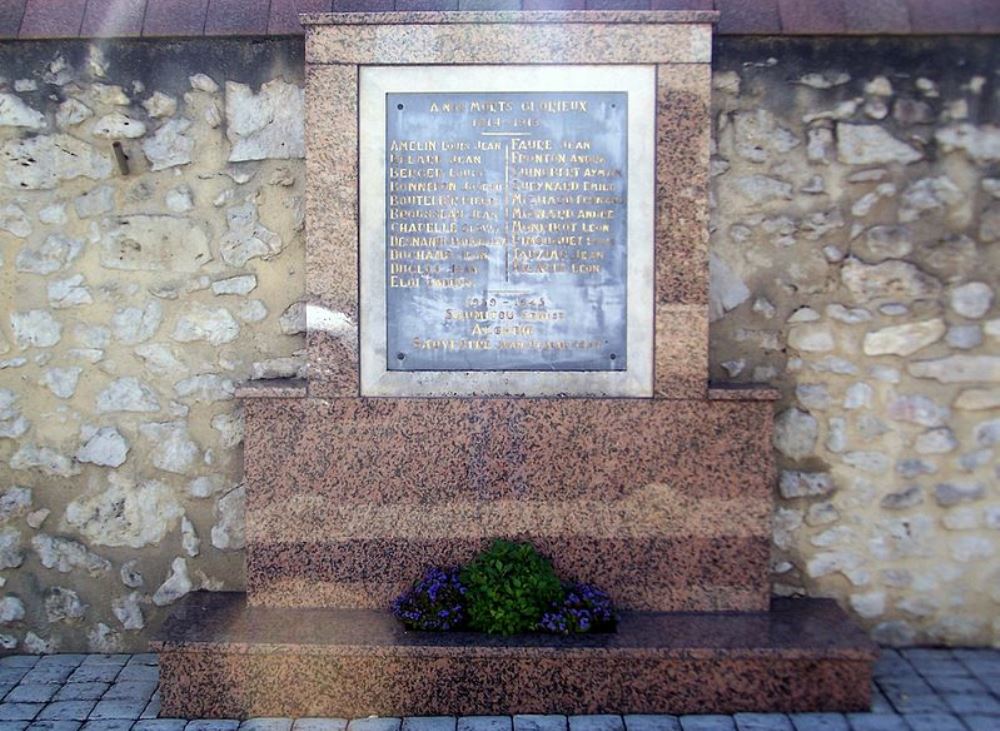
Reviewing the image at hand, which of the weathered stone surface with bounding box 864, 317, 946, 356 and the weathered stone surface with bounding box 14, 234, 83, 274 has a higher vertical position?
the weathered stone surface with bounding box 14, 234, 83, 274

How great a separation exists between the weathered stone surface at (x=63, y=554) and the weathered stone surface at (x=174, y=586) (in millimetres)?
293

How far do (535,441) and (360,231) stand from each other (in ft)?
3.85

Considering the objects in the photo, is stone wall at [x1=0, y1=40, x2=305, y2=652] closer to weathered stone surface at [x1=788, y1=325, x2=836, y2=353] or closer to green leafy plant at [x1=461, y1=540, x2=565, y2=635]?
green leafy plant at [x1=461, y1=540, x2=565, y2=635]

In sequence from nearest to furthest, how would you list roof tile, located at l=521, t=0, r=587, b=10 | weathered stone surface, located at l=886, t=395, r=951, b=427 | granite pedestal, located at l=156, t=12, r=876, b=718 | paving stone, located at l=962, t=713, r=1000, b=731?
paving stone, located at l=962, t=713, r=1000, b=731
granite pedestal, located at l=156, t=12, r=876, b=718
roof tile, located at l=521, t=0, r=587, b=10
weathered stone surface, located at l=886, t=395, r=951, b=427

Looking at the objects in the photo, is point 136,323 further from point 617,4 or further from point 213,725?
point 617,4

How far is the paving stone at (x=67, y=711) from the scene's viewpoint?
11.8 feet

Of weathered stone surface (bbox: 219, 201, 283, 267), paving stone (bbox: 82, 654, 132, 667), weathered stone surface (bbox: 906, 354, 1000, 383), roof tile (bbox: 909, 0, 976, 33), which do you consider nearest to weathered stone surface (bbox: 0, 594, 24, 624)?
paving stone (bbox: 82, 654, 132, 667)

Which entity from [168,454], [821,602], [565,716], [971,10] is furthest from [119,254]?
[971,10]

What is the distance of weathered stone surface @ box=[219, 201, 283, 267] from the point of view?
4.16m

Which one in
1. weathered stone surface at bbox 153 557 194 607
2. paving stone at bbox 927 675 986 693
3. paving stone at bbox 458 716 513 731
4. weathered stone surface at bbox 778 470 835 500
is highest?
weathered stone surface at bbox 778 470 835 500

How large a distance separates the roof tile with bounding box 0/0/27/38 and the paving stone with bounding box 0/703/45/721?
2.89m

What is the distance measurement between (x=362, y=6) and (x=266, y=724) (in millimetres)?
3104

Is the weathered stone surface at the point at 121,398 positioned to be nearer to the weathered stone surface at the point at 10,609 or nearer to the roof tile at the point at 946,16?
the weathered stone surface at the point at 10,609

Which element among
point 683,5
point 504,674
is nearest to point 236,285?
point 504,674
